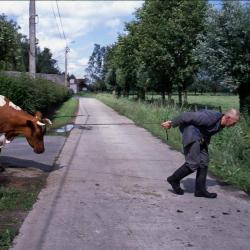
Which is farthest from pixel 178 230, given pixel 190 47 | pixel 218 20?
pixel 190 47

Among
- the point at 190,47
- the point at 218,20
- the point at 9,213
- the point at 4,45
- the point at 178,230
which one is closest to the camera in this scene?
the point at 178,230

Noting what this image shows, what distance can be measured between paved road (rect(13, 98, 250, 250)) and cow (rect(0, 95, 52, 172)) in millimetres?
856

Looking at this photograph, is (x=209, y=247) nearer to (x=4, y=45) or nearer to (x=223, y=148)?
(x=223, y=148)

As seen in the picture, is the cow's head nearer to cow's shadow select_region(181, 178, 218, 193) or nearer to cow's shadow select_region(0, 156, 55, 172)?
cow's shadow select_region(0, 156, 55, 172)

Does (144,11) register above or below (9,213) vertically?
above

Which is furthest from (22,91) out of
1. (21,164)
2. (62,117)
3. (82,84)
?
(82,84)

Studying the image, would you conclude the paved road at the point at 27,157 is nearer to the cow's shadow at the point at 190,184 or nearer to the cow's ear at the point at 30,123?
the cow's ear at the point at 30,123

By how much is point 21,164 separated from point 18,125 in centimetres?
174

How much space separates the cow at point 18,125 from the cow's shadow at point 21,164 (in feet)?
3.16

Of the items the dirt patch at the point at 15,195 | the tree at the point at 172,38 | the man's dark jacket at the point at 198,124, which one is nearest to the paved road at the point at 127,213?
the dirt patch at the point at 15,195

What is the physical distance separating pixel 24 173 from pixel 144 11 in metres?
30.7

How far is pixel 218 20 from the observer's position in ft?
90.0

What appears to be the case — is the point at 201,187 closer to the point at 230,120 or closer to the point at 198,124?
the point at 198,124

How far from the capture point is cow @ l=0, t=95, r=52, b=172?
34.0 ft
